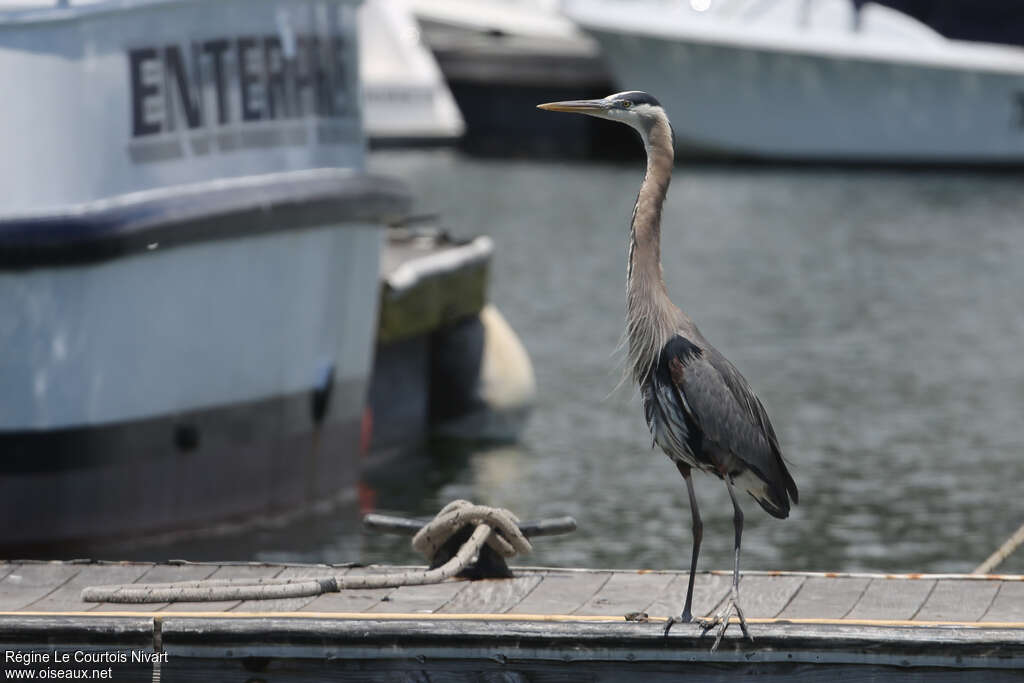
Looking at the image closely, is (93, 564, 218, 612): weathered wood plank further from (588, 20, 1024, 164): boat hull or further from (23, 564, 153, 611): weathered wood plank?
(588, 20, 1024, 164): boat hull

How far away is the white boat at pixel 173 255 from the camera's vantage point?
890cm

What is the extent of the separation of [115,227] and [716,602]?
148 inches

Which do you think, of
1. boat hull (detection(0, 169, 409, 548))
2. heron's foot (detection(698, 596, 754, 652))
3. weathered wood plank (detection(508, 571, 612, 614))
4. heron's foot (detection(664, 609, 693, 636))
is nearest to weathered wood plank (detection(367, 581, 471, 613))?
weathered wood plank (detection(508, 571, 612, 614))

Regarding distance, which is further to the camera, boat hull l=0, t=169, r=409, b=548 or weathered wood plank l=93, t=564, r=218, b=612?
boat hull l=0, t=169, r=409, b=548

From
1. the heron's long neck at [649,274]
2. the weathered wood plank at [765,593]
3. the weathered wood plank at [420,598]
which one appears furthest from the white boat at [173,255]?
the weathered wood plank at [765,593]

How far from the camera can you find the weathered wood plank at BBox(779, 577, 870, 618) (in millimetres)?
6465

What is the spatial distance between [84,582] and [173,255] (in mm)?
2710

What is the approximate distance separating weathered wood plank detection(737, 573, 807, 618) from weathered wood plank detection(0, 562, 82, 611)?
2.53 meters

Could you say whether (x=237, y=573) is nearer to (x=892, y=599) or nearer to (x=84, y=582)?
(x=84, y=582)

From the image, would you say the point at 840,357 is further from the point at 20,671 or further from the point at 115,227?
the point at 20,671

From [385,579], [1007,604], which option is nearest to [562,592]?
[385,579]

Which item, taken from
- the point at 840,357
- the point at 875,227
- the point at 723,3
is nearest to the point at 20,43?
the point at 840,357

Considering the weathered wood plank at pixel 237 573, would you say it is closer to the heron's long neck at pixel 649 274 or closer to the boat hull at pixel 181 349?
the heron's long neck at pixel 649 274

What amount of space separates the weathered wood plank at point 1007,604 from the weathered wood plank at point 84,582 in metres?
3.13
